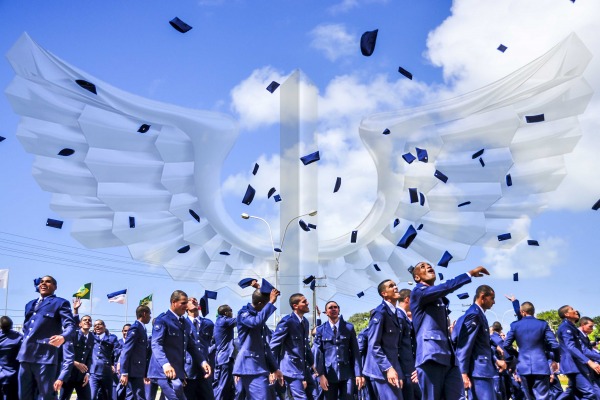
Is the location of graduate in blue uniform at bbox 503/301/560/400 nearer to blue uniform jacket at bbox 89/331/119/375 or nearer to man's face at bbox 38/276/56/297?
man's face at bbox 38/276/56/297

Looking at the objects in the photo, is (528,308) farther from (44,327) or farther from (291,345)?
(44,327)

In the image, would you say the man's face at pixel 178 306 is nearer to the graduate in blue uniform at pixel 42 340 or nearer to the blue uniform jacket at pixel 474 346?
the graduate in blue uniform at pixel 42 340

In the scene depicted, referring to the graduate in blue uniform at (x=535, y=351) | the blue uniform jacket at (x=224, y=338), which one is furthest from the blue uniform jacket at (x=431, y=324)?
the blue uniform jacket at (x=224, y=338)

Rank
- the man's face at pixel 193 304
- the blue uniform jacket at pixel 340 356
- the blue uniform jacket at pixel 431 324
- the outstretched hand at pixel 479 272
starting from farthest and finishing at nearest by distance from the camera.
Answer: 1. the man's face at pixel 193 304
2. the blue uniform jacket at pixel 340 356
3. the blue uniform jacket at pixel 431 324
4. the outstretched hand at pixel 479 272

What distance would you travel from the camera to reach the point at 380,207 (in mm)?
29812

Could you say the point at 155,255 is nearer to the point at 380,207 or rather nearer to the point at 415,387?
the point at 380,207

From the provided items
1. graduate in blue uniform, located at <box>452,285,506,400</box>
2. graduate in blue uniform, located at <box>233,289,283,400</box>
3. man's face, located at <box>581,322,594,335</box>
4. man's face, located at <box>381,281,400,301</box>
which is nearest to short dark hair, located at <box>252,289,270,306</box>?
graduate in blue uniform, located at <box>233,289,283,400</box>

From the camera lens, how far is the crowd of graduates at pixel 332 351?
7.32 m

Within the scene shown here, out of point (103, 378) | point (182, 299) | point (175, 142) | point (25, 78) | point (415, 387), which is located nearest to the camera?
point (182, 299)

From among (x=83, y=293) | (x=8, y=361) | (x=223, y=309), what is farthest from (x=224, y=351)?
(x=83, y=293)

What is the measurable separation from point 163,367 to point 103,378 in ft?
19.6

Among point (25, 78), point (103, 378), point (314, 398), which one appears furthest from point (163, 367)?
point (25, 78)

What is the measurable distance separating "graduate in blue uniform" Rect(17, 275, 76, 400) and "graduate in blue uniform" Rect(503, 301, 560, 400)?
234 inches

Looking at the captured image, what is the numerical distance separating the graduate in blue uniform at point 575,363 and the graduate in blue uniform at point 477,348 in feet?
11.0
